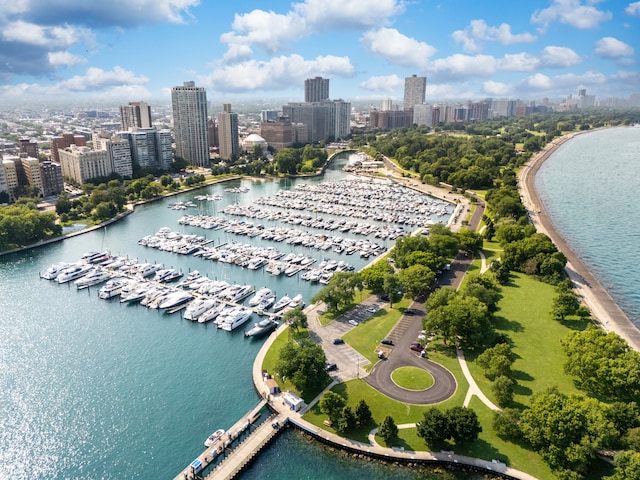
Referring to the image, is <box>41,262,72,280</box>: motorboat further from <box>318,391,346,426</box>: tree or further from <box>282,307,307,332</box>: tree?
<box>318,391,346,426</box>: tree

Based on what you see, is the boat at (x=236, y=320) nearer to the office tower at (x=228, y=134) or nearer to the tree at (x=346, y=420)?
the tree at (x=346, y=420)

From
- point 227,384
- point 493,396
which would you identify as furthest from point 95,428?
point 493,396

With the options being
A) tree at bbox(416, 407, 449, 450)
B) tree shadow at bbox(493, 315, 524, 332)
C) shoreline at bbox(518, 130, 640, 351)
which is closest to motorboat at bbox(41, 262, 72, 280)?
tree at bbox(416, 407, 449, 450)

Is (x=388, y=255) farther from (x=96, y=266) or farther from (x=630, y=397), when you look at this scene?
(x=96, y=266)

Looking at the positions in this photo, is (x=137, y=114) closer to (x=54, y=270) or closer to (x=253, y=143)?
(x=253, y=143)

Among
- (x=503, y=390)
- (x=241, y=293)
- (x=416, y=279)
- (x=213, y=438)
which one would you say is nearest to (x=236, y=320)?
(x=241, y=293)

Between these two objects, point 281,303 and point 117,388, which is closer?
point 117,388
